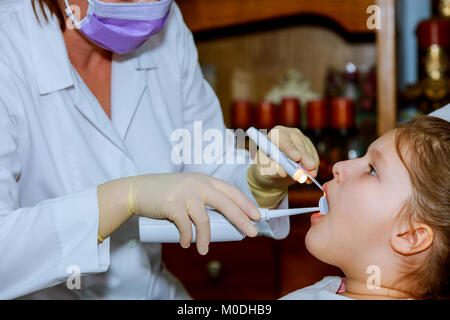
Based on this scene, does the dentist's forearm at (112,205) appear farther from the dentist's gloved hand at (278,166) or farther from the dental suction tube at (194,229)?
the dentist's gloved hand at (278,166)

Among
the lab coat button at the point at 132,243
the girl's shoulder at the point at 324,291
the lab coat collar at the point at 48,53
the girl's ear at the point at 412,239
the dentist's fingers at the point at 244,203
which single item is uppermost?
the lab coat collar at the point at 48,53

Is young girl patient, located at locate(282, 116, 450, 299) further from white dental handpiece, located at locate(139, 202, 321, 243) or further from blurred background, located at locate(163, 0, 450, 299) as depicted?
blurred background, located at locate(163, 0, 450, 299)

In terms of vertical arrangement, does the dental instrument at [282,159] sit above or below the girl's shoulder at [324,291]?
above

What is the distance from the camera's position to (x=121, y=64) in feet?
4.24

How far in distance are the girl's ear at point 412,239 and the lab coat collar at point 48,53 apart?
0.74 metres

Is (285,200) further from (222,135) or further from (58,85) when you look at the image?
(58,85)

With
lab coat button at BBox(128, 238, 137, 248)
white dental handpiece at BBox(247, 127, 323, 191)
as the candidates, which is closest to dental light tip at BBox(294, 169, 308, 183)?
white dental handpiece at BBox(247, 127, 323, 191)

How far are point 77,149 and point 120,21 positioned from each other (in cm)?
29

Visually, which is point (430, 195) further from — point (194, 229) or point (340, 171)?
point (194, 229)

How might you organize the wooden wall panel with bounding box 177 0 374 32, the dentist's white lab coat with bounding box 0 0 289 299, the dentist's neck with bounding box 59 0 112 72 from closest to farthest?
the dentist's white lab coat with bounding box 0 0 289 299 → the dentist's neck with bounding box 59 0 112 72 → the wooden wall panel with bounding box 177 0 374 32

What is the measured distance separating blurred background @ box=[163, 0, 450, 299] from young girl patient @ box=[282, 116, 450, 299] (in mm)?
641

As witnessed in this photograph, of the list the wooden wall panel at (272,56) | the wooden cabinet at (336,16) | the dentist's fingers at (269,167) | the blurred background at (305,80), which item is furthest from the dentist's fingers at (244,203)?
the wooden wall panel at (272,56)

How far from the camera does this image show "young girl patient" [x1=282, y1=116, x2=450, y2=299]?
3.20 ft

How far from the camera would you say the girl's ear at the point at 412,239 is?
38.2 inches
